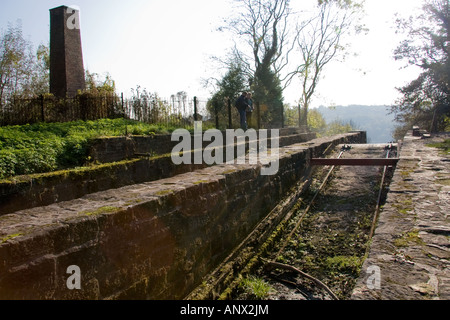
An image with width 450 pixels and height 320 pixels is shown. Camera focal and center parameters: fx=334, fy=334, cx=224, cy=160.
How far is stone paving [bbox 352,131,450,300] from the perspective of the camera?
6.64 feet

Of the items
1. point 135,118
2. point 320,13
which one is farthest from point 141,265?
point 320,13

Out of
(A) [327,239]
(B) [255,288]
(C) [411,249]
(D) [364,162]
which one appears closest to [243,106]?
(D) [364,162]

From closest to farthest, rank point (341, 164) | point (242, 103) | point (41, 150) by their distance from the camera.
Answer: point (41, 150) < point (341, 164) < point (242, 103)

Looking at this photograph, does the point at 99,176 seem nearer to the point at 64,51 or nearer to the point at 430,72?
the point at 64,51

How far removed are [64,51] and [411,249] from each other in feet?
46.9

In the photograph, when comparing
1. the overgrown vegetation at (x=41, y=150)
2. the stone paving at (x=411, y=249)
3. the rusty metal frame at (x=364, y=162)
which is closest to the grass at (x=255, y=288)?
the stone paving at (x=411, y=249)

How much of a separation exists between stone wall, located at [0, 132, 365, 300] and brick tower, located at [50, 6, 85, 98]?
37.4 feet

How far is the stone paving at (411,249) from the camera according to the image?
2025 mm

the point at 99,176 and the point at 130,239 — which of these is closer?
the point at 130,239

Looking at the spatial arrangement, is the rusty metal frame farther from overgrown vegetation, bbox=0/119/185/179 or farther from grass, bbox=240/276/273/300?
overgrown vegetation, bbox=0/119/185/179

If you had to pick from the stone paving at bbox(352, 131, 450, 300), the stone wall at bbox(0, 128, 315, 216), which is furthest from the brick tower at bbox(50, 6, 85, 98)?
the stone paving at bbox(352, 131, 450, 300)

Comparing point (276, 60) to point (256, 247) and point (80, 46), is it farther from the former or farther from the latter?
point (256, 247)

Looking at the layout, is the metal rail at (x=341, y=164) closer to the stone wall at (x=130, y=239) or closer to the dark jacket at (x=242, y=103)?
the stone wall at (x=130, y=239)

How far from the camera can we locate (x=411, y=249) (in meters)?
2.57
